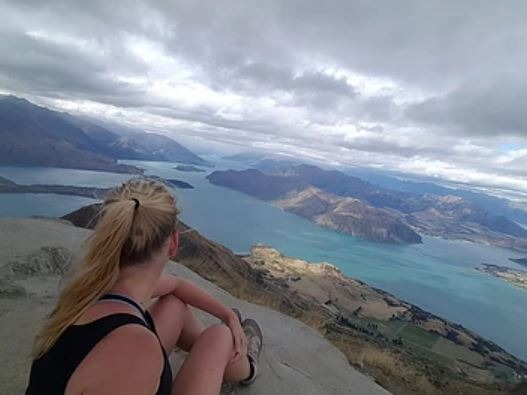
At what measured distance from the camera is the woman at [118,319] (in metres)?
1.44

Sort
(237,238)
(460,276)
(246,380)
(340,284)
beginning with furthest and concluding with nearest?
(460,276)
(237,238)
(340,284)
(246,380)

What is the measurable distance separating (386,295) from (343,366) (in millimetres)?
85467

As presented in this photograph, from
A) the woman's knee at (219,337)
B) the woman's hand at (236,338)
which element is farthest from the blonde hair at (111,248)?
the woman's hand at (236,338)

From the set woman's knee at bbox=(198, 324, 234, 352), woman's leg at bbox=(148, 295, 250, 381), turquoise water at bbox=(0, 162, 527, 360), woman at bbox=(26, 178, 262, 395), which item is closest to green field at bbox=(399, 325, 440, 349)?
turquoise water at bbox=(0, 162, 527, 360)

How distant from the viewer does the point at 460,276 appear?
12431 centimetres

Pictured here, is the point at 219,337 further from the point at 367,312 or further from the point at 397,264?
the point at 397,264

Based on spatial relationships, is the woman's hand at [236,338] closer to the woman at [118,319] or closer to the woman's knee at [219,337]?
the woman's knee at [219,337]

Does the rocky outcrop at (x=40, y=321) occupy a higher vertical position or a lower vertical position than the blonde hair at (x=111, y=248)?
lower

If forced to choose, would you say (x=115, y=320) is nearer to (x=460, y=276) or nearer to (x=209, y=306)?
(x=209, y=306)

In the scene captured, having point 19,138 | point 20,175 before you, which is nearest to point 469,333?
point 20,175

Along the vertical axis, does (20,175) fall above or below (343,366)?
below

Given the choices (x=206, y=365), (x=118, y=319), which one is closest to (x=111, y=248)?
(x=118, y=319)

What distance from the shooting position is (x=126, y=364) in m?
1.42

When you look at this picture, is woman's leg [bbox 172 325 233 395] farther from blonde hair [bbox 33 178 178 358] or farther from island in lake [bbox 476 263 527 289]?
island in lake [bbox 476 263 527 289]
